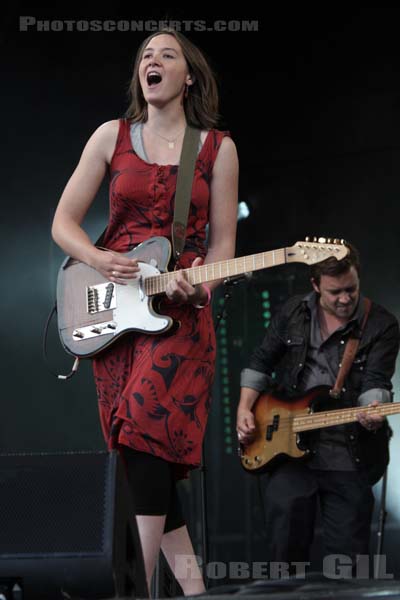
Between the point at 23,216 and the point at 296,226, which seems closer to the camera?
the point at 23,216

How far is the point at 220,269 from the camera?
116 inches

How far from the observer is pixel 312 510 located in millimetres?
4500

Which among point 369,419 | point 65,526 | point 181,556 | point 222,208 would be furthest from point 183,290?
point 369,419

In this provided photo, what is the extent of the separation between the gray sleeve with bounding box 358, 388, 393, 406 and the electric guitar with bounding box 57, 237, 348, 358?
150 cm

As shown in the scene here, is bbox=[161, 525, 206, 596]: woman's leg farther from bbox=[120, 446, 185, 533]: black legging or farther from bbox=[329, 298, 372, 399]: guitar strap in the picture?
bbox=[329, 298, 372, 399]: guitar strap

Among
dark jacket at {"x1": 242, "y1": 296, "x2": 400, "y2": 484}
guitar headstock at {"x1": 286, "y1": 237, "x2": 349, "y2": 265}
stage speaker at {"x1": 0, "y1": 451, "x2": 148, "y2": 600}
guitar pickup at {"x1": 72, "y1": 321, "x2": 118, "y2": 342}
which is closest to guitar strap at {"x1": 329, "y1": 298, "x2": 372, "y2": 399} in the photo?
dark jacket at {"x1": 242, "y1": 296, "x2": 400, "y2": 484}

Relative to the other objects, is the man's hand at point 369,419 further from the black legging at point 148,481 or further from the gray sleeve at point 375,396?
the black legging at point 148,481

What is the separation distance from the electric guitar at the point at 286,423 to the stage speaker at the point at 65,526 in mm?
2593

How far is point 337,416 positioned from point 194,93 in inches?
70.6

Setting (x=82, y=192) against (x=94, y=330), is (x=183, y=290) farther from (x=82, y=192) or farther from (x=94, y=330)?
(x=82, y=192)

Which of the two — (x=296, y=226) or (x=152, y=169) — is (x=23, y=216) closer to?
(x=296, y=226)

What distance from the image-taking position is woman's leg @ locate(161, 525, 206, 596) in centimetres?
302

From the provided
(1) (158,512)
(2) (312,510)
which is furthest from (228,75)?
(1) (158,512)

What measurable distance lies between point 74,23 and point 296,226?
1.74 meters
